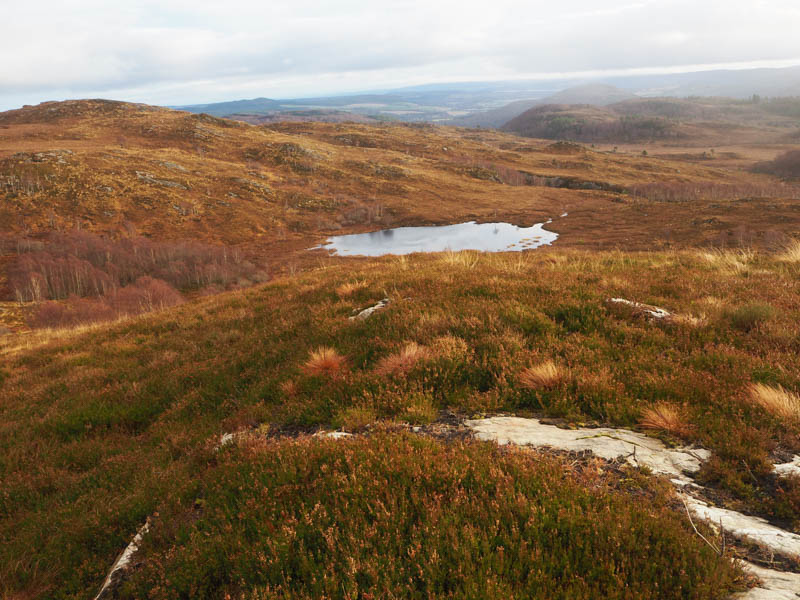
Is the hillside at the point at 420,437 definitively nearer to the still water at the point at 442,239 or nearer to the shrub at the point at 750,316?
the shrub at the point at 750,316

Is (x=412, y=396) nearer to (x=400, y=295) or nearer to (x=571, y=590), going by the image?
(x=571, y=590)

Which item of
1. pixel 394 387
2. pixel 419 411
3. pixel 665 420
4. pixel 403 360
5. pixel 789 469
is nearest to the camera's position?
pixel 789 469

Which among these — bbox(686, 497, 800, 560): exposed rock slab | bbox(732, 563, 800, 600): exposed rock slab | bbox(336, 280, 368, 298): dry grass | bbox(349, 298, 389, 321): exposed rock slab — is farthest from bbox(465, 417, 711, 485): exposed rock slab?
bbox(336, 280, 368, 298): dry grass

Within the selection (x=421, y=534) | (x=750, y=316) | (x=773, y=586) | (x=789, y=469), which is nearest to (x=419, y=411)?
(x=421, y=534)

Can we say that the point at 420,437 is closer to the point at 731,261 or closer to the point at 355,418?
the point at 355,418

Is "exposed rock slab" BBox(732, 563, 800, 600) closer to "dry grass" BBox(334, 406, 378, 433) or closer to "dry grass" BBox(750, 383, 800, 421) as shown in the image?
"dry grass" BBox(750, 383, 800, 421)
